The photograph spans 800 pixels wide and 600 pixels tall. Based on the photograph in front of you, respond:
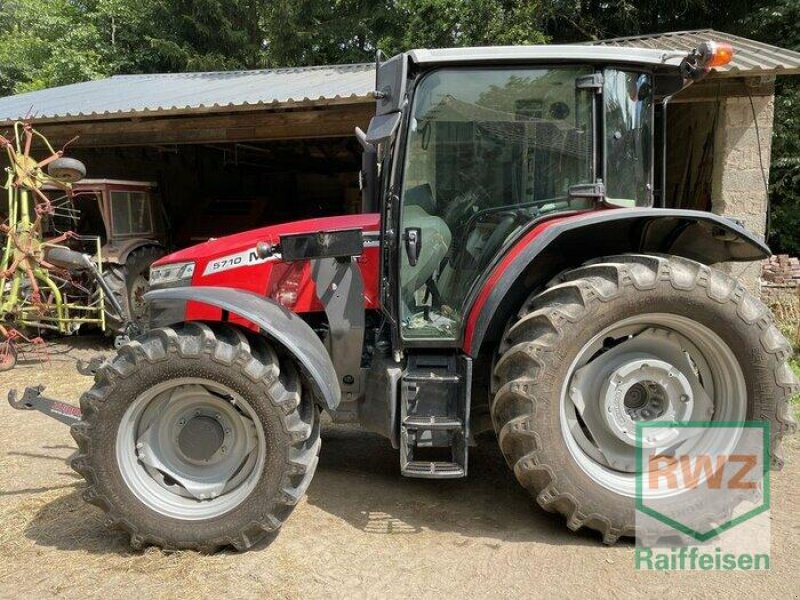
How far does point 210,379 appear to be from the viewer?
2600mm

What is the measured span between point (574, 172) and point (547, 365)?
97 cm

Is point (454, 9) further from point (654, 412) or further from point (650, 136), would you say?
Answer: point (654, 412)

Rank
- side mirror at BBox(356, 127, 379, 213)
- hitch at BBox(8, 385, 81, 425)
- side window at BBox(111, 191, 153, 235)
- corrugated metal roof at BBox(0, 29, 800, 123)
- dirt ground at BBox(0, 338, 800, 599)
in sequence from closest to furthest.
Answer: dirt ground at BBox(0, 338, 800, 599) < hitch at BBox(8, 385, 81, 425) < side mirror at BBox(356, 127, 379, 213) < corrugated metal roof at BBox(0, 29, 800, 123) < side window at BBox(111, 191, 153, 235)

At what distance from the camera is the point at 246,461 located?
109 inches

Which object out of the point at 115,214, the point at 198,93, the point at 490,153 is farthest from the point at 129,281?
the point at 490,153

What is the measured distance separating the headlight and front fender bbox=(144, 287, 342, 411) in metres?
0.31

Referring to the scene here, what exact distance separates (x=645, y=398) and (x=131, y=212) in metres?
7.09

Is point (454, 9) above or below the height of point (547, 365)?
above

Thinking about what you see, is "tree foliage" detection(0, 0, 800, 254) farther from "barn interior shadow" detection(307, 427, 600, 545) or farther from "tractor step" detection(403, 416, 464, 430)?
"tractor step" detection(403, 416, 464, 430)

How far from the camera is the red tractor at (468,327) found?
260 cm

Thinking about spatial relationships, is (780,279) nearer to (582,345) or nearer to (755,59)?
(755,59)

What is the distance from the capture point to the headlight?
10.3 ft

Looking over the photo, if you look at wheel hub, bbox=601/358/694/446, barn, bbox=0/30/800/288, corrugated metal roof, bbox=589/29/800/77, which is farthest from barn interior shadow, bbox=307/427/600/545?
corrugated metal roof, bbox=589/29/800/77

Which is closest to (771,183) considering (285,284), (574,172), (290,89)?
(290,89)
